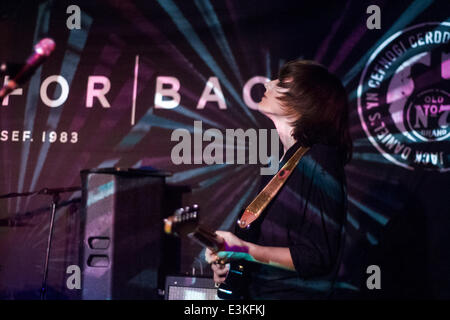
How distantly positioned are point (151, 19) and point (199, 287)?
2340 mm

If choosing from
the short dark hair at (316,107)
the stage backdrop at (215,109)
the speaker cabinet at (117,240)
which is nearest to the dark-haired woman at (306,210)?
the short dark hair at (316,107)

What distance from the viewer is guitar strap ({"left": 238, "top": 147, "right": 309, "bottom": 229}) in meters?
1.94

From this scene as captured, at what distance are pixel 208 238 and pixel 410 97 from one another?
2.71 meters

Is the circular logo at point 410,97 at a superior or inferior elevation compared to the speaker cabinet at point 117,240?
superior

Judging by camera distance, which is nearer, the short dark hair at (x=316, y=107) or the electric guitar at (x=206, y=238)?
the electric guitar at (x=206, y=238)

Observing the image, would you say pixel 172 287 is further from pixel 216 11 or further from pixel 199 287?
pixel 216 11

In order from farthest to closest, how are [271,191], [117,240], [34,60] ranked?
[117,240], [271,191], [34,60]

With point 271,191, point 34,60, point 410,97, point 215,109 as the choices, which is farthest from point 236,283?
point 410,97

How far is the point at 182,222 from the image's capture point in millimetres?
1799

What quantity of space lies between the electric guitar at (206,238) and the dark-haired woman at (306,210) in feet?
0.13

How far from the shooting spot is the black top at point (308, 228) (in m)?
1.69

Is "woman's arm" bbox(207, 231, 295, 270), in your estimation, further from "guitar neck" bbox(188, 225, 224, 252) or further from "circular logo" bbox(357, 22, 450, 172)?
"circular logo" bbox(357, 22, 450, 172)

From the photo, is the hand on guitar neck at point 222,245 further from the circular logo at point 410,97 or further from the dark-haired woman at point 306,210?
the circular logo at point 410,97

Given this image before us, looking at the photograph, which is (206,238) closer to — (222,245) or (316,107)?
(222,245)
